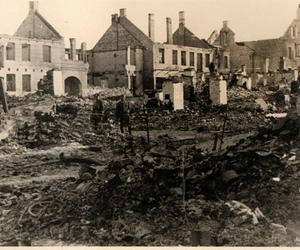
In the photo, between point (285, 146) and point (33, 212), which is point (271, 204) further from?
point (33, 212)

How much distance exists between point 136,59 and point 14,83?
6960mm

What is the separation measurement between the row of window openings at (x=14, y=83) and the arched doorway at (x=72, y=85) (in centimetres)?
181

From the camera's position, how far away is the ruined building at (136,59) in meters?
22.9

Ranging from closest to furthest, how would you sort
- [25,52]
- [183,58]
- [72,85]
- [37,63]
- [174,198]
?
[174,198] < [25,52] < [37,63] < [72,85] < [183,58]

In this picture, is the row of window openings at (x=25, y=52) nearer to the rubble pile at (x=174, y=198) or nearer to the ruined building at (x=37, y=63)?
the ruined building at (x=37, y=63)

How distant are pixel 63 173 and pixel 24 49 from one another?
45.9ft

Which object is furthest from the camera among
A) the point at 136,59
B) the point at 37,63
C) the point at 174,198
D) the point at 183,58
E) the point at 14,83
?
the point at 183,58

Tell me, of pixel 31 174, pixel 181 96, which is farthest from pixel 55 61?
pixel 31 174

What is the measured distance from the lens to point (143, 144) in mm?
9234

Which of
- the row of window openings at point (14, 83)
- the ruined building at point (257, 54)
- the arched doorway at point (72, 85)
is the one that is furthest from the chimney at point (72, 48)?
the ruined building at point (257, 54)

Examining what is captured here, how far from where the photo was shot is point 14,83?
20.3 m

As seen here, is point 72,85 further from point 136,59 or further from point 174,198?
point 174,198

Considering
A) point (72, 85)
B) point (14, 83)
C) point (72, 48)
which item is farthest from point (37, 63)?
point (72, 48)

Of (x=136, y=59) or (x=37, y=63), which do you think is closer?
(x=37, y=63)
